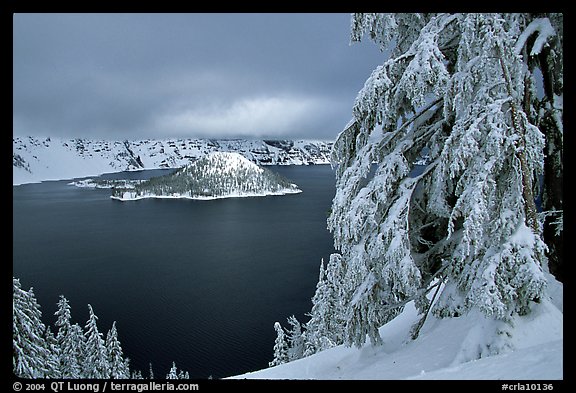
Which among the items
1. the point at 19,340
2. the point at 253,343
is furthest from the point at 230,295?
the point at 19,340

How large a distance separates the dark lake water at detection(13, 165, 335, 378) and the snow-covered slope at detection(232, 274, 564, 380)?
22154 mm

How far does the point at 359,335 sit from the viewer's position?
6.10 m

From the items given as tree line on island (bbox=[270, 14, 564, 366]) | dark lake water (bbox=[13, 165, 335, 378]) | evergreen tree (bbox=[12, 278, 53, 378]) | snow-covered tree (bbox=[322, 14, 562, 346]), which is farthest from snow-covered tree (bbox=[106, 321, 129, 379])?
snow-covered tree (bbox=[322, 14, 562, 346])

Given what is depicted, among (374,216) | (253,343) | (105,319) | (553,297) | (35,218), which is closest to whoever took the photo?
(553,297)

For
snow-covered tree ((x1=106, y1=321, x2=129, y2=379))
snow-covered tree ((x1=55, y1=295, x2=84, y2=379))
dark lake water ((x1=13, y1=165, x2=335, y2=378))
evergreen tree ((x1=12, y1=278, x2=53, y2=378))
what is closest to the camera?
evergreen tree ((x1=12, y1=278, x2=53, y2=378))

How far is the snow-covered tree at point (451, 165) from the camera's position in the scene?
4.44m

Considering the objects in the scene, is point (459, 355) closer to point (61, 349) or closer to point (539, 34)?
point (539, 34)

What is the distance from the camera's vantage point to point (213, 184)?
478 ft

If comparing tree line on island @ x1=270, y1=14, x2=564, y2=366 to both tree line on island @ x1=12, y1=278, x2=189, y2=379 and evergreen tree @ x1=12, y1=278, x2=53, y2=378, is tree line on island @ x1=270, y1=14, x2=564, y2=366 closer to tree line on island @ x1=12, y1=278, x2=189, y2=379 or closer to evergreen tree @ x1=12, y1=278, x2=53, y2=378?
evergreen tree @ x1=12, y1=278, x2=53, y2=378

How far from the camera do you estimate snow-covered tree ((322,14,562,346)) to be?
4441 millimetres

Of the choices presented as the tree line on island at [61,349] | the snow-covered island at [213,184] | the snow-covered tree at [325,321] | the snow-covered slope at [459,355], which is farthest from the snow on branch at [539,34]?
the snow-covered island at [213,184]

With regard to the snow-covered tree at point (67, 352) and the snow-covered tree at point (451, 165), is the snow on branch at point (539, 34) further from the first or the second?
the snow-covered tree at point (67, 352)
